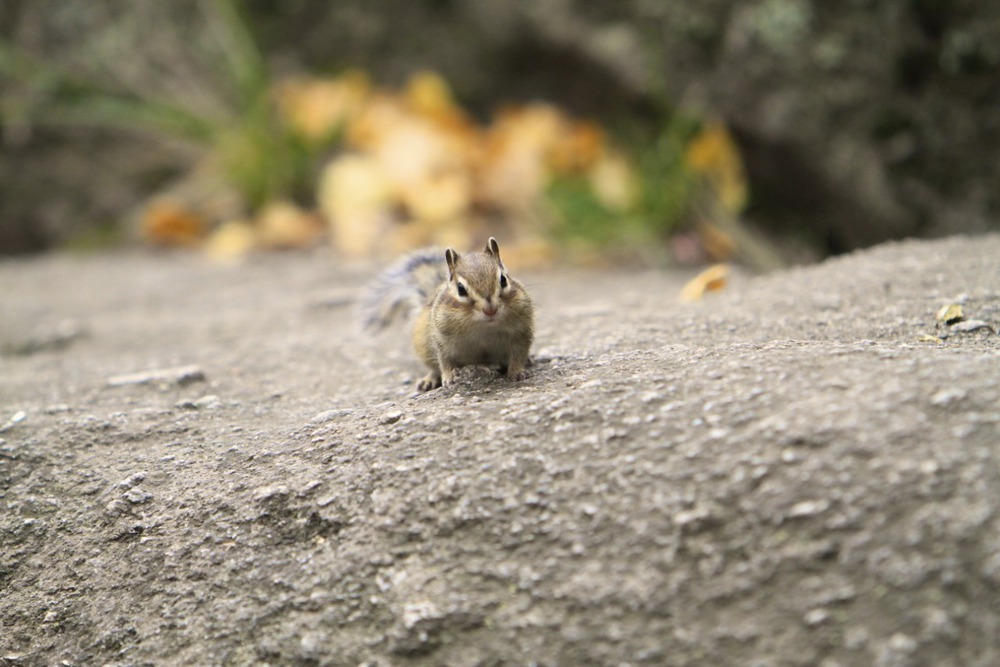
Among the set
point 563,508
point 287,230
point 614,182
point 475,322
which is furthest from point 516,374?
point 287,230

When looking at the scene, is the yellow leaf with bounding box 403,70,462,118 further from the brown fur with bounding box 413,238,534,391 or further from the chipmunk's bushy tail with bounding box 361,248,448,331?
the brown fur with bounding box 413,238,534,391

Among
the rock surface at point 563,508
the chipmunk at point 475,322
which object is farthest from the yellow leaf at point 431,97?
the chipmunk at point 475,322

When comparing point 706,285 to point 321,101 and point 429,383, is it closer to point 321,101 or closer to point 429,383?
point 429,383

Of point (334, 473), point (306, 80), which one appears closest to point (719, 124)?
point (306, 80)

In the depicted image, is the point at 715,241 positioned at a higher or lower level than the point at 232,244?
lower

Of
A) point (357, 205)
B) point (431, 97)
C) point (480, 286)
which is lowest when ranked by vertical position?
point (480, 286)

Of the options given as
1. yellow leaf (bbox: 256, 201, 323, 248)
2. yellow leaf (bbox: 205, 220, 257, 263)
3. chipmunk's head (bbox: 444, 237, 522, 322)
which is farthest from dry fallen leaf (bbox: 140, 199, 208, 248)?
chipmunk's head (bbox: 444, 237, 522, 322)
